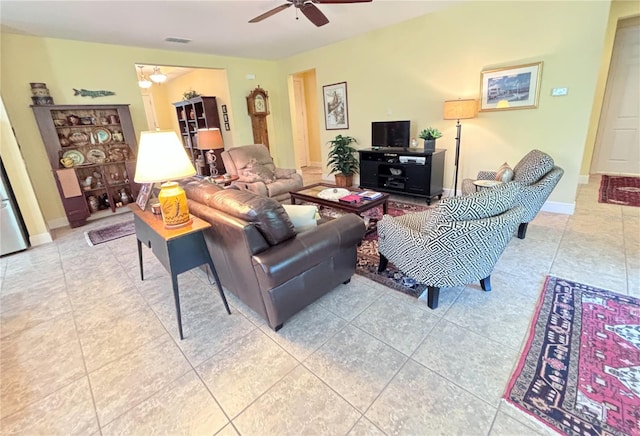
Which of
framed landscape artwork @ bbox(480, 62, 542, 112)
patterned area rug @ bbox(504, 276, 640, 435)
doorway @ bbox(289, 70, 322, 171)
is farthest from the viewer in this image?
doorway @ bbox(289, 70, 322, 171)

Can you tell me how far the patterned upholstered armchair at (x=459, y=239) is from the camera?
1.64 m

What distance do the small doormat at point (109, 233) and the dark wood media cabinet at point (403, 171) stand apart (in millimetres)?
3564

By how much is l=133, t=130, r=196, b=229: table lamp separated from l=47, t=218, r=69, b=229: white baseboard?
3.66 metres

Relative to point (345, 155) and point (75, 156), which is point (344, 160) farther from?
point (75, 156)

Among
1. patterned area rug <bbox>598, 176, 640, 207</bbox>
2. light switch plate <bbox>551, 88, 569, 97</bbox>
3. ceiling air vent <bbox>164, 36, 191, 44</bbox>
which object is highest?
ceiling air vent <bbox>164, 36, 191, 44</bbox>

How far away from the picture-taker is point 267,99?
6.23 m

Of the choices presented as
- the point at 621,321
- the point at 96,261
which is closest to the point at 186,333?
the point at 96,261

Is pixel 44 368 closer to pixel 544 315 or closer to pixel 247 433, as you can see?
pixel 247 433

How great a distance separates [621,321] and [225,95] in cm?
646

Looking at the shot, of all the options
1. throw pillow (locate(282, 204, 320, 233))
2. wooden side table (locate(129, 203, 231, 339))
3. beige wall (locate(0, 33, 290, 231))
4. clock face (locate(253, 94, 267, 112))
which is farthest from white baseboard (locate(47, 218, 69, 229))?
throw pillow (locate(282, 204, 320, 233))

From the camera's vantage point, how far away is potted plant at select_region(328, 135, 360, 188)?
5.34 m

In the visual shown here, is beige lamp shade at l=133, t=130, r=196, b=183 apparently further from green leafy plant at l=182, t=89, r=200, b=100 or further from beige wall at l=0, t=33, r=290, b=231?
green leafy plant at l=182, t=89, r=200, b=100

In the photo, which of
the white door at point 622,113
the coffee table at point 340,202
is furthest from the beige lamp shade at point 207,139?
the white door at point 622,113

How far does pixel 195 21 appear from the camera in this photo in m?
3.63
